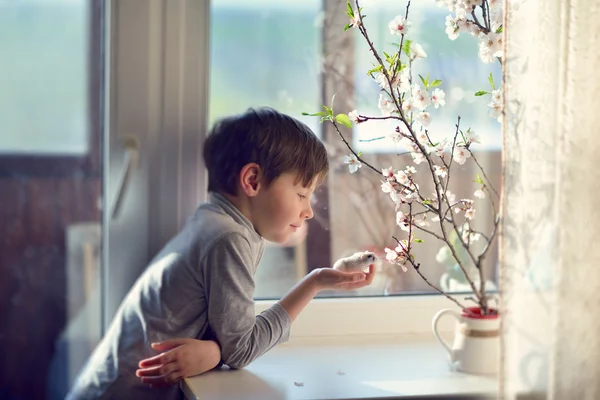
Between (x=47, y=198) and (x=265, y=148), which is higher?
(x=265, y=148)

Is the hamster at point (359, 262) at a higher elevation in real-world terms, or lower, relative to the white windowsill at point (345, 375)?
higher

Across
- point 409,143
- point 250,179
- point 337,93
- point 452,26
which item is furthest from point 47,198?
point 452,26

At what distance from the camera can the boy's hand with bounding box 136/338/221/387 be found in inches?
42.8

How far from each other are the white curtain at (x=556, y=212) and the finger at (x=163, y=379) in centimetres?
48

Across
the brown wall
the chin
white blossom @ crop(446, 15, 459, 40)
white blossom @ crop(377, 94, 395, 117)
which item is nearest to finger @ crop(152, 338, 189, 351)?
the chin

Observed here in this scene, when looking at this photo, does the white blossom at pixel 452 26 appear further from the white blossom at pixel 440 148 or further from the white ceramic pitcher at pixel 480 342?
the white ceramic pitcher at pixel 480 342

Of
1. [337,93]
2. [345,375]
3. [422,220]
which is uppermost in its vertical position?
[337,93]

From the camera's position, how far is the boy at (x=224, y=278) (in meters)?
1.11

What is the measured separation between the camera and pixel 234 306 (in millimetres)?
1109

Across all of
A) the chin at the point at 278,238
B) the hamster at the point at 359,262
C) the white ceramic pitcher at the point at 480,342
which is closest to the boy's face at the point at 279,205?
the chin at the point at 278,238

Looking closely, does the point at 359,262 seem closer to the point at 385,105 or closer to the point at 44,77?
the point at 385,105

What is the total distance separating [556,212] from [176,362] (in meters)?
0.59

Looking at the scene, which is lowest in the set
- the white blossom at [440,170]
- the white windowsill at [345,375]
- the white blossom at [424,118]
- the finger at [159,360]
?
the white windowsill at [345,375]

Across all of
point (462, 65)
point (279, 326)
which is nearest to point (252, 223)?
point (279, 326)
